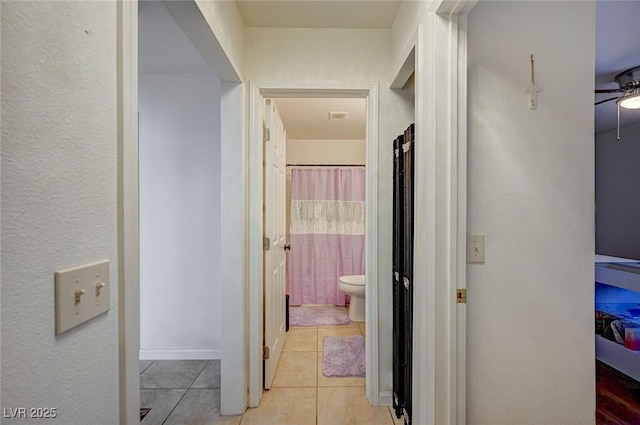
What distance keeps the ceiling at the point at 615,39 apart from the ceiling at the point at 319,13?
115 centimetres

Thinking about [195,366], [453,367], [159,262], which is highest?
[159,262]

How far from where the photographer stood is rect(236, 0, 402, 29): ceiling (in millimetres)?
1773

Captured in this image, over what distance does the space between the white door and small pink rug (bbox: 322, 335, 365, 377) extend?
0.42 metres

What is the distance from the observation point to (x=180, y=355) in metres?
2.67

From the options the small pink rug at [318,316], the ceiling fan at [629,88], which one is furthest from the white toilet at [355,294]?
the ceiling fan at [629,88]

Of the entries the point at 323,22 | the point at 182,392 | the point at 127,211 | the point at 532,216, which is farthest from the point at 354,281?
the point at 127,211

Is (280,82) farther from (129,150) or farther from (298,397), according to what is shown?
(298,397)

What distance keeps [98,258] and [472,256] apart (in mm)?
1247

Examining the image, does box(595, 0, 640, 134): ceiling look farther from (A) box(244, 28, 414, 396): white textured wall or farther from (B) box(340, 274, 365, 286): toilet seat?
(B) box(340, 274, 365, 286): toilet seat

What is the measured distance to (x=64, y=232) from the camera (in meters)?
0.59

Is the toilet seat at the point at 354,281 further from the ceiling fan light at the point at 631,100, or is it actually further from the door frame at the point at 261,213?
the ceiling fan light at the point at 631,100

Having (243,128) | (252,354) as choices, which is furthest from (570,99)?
(252,354)

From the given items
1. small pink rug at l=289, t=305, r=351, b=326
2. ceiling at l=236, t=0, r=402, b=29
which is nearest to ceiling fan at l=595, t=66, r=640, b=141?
ceiling at l=236, t=0, r=402, b=29

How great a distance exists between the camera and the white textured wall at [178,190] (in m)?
2.65
